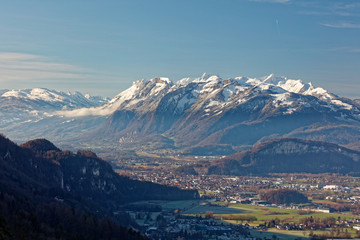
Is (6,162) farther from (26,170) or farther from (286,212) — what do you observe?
(286,212)

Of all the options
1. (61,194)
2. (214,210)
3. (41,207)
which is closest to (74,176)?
(61,194)

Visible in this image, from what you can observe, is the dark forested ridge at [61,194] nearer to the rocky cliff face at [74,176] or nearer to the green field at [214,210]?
the rocky cliff face at [74,176]

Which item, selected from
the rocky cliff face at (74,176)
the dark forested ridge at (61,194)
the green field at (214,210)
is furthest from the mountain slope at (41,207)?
the green field at (214,210)

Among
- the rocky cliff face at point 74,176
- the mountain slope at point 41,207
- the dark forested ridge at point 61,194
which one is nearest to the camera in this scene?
the mountain slope at point 41,207

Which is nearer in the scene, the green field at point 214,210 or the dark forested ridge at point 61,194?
the dark forested ridge at point 61,194

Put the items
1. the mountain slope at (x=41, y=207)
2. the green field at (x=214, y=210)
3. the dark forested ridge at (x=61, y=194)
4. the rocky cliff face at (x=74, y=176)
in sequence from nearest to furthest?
the mountain slope at (x=41, y=207) < the dark forested ridge at (x=61, y=194) < the rocky cliff face at (x=74, y=176) < the green field at (x=214, y=210)

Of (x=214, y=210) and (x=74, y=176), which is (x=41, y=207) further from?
(x=214, y=210)

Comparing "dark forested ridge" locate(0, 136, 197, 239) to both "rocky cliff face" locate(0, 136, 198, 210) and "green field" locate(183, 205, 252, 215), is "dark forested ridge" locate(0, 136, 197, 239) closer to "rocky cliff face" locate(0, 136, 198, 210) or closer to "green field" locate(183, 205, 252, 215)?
"rocky cliff face" locate(0, 136, 198, 210)

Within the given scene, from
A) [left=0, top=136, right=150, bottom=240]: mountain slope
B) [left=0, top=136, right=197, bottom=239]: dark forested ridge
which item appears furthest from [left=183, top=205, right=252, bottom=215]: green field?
[left=0, top=136, right=150, bottom=240]: mountain slope

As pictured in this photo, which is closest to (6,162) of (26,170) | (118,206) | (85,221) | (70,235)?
(26,170)
